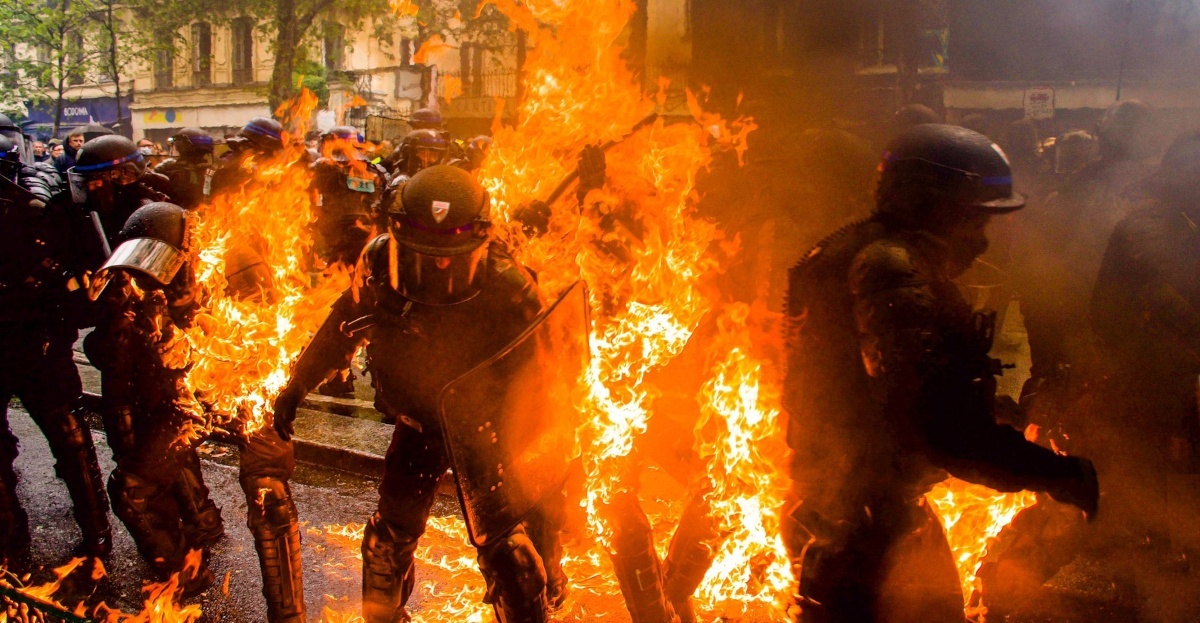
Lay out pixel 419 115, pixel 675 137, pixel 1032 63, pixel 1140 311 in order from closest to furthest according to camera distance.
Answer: pixel 1140 311
pixel 675 137
pixel 419 115
pixel 1032 63

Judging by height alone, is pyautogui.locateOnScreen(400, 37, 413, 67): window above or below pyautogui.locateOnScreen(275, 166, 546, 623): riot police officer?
above

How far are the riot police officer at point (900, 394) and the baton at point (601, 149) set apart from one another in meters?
2.68

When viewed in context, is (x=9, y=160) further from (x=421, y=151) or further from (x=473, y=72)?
(x=473, y=72)

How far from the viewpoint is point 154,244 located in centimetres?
374

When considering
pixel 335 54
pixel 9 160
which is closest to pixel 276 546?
pixel 9 160

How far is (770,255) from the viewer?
15.9 feet

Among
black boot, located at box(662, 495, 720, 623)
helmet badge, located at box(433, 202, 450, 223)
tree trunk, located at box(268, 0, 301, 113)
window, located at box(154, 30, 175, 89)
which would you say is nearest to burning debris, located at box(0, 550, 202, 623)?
black boot, located at box(662, 495, 720, 623)

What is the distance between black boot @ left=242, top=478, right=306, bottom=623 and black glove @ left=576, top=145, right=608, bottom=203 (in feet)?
8.62

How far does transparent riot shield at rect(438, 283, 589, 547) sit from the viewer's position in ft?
9.58

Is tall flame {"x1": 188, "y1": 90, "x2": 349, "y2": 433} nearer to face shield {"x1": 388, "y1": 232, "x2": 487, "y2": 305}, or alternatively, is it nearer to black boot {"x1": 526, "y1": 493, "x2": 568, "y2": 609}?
face shield {"x1": 388, "y1": 232, "x2": 487, "y2": 305}

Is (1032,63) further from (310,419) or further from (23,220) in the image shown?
(23,220)

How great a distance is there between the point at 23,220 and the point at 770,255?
4.44 m

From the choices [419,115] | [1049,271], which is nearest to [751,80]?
[419,115]

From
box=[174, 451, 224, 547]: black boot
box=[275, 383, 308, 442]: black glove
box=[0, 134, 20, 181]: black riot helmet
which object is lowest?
box=[174, 451, 224, 547]: black boot
